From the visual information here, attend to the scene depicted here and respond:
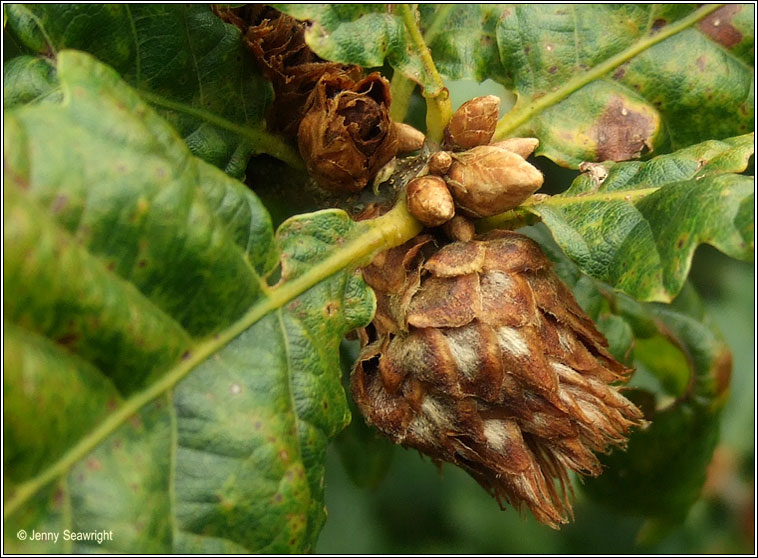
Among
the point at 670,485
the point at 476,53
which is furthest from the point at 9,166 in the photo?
the point at 670,485

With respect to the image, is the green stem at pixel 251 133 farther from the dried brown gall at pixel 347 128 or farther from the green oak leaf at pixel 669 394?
the green oak leaf at pixel 669 394

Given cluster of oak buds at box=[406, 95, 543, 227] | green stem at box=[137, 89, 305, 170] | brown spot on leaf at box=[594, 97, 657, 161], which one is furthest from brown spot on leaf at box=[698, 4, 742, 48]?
green stem at box=[137, 89, 305, 170]

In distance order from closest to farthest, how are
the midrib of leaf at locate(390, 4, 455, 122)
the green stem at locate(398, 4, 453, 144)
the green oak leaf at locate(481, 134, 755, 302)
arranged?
1. the green oak leaf at locate(481, 134, 755, 302)
2. the green stem at locate(398, 4, 453, 144)
3. the midrib of leaf at locate(390, 4, 455, 122)

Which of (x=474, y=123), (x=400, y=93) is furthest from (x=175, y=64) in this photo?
(x=474, y=123)

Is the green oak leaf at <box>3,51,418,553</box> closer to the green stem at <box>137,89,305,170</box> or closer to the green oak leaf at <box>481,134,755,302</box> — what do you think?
the green stem at <box>137,89,305,170</box>

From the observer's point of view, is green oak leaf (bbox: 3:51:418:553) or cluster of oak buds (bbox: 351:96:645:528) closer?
green oak leaf (bbox: 3:51:418:553)

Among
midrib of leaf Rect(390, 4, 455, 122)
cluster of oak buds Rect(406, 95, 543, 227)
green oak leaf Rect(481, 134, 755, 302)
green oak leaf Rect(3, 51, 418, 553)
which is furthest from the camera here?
midrib of leaf Rect(390, 4, 455, 122)

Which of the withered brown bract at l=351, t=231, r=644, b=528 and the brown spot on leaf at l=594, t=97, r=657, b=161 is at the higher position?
the brown spot on leaf at l=594, t=97, r=657, b=161
